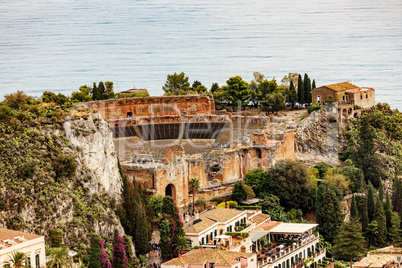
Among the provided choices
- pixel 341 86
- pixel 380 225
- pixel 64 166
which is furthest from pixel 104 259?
pixel 341 86

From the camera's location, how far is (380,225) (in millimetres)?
67625

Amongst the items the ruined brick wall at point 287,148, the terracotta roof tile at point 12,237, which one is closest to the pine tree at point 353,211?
the ruined brick wall at point 287,148

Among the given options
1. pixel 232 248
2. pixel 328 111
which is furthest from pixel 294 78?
pixel 232 248

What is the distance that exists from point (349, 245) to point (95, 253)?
66.4 ft

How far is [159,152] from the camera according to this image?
2758 inches

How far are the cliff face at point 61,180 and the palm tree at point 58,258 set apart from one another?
299cm

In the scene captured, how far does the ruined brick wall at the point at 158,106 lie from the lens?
260 feet

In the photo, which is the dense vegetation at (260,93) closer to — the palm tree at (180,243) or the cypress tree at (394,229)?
the cypress tree at (394,229)

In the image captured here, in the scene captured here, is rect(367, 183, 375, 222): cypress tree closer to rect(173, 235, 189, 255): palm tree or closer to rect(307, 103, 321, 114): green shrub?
rect(307, 103, 321, 114): green shrub

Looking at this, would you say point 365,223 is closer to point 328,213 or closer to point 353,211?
point 353,211

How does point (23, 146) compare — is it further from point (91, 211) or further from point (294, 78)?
point (294, 78)

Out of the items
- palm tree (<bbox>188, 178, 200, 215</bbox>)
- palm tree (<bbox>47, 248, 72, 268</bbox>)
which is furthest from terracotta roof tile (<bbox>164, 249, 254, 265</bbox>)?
palm tree (<bbox>188, 178, 200, 215</bbox>)

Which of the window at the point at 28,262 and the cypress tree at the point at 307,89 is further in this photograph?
the cypress tree at the point at 307,89

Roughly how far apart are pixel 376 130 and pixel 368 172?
7889 millimetres
